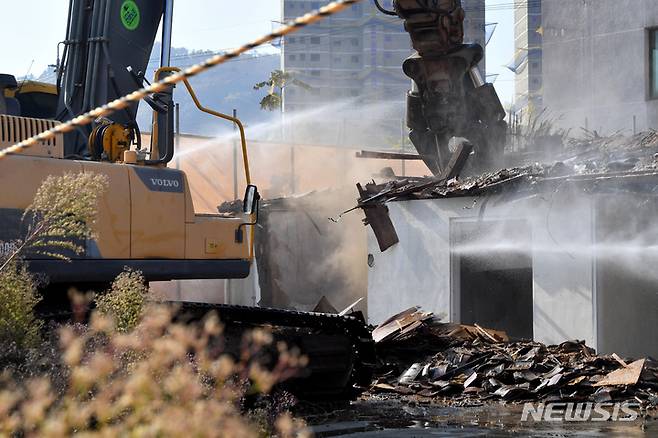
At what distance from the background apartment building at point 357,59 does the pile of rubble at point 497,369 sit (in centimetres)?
5681

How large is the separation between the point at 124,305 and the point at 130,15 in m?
3.89

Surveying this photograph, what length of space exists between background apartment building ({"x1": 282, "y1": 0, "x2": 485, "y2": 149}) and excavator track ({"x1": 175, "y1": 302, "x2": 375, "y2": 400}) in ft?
200

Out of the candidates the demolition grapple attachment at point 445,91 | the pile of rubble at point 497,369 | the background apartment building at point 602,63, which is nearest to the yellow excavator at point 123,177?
the pile of rubble at point 497,369

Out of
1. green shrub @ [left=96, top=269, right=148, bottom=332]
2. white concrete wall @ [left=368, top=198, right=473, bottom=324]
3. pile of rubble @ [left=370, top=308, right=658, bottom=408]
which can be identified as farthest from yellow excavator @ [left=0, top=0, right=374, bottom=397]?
white concrete wall @ [left=368, top=198, right=473, bottom=324]

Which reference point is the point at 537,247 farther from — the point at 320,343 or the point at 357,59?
the point at 357,59

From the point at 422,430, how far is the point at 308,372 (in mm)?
1450

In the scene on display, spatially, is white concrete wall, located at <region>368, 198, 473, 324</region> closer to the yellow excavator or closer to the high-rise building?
the yellow excavator

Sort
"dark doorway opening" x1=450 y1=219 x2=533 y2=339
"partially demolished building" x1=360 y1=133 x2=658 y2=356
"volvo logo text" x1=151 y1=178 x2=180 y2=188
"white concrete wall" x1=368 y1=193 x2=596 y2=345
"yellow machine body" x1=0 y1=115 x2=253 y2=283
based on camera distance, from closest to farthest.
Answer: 1. "yellow machine body" x1=0 y1=115 x2=253 y2=283
2. "volvo logo text" x1=151 y1=178 x2=180 y2=188
3. "partially demolished building" x1=360 y1=133 x2=658 y2=356
4. "white concrete wall" x1=368 y1=193 x2=596 y2=345
5. "dark doorway opening" x1=450 y1=219 x2=533 y2=339

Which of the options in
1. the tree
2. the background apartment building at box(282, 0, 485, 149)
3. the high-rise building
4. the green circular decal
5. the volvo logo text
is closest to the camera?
the volvo logo text

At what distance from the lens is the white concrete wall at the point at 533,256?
16688mm

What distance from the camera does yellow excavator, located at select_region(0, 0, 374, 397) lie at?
923 cm

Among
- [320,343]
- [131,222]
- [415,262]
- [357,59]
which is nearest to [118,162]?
[131,222]

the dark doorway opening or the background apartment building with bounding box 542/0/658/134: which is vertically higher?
the background apartment building with bounding box 542/0/658/134

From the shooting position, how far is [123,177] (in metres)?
9.61
